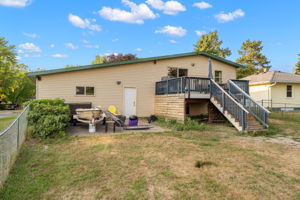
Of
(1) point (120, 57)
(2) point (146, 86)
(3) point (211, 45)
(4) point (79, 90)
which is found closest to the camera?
(4) point (79, 90)

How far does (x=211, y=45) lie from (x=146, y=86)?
24438 millimetres

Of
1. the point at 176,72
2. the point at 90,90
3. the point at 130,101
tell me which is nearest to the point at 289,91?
the point at 176,72

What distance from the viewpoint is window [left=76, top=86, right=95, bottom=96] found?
952cm

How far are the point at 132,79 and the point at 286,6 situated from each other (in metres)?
15.8

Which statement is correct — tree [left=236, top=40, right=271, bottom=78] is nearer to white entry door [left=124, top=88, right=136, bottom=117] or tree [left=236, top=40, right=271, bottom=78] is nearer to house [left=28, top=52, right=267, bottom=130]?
house [left=28, top=52, right=267, bottom=130]

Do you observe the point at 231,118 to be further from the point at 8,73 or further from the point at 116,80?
the point at 8,73

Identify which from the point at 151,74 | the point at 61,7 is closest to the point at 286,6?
the point at 151,74

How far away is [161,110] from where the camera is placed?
1043 cm

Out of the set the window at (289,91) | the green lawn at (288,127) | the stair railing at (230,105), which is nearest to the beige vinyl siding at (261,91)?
the window at (289,91)

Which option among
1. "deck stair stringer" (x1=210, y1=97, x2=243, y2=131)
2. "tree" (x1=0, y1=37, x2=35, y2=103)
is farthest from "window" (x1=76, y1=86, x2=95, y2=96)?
"tree" (x1=0, y1=37, x2=35, y2=103)

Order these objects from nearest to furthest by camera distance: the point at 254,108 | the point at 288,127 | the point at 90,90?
the point at 254,108 < the point at 288,127 < the point at 90,90

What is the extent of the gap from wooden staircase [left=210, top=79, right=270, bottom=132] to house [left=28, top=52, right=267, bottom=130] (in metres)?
0.04

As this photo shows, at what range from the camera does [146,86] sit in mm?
11125

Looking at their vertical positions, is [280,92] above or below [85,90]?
above
